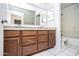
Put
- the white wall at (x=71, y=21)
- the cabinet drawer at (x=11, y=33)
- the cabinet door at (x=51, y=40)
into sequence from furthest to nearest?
the cabinet door at (x=51, y=40), the white wall at (x=71, y=21), the cabinet drawer at (x=11, y=33)

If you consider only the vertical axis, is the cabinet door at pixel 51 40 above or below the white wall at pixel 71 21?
below

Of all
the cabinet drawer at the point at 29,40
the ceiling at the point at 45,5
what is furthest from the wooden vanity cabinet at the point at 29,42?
the ceiling at the point at 45,5

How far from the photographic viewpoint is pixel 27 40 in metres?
1.88

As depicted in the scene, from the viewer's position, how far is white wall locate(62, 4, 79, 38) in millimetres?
1843

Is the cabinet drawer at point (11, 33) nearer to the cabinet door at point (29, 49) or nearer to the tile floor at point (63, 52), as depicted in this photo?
the cabinet door at point (29, 49)

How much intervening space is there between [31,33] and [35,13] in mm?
421

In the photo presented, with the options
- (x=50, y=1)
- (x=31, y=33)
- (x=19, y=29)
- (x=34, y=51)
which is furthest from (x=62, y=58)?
(x=50, y=1)

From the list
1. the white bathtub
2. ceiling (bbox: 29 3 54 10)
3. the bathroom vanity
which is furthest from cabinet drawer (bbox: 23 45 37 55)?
ceiling (bbox: 29 3 54 10)

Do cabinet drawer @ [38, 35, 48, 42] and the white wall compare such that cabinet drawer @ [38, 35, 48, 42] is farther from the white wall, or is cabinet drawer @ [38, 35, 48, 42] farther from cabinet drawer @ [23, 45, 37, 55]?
the white wall

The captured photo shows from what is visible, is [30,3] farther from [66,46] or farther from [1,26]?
[66,46]

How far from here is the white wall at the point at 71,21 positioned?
1.84 m

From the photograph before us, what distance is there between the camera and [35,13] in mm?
2072

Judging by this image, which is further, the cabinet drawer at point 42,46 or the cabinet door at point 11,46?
the cabinet drawer at point 42,46

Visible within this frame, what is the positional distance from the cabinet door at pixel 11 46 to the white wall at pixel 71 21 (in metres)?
0.89
